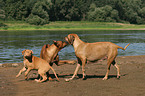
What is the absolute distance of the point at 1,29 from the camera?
80.4m

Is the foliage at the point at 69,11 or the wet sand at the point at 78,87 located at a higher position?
the wet sand at the point at 78,87

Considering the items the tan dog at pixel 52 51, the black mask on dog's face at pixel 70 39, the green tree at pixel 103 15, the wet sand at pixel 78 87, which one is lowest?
the green tree at pixel 103 15

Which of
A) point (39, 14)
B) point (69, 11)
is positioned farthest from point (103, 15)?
point (39, 14)

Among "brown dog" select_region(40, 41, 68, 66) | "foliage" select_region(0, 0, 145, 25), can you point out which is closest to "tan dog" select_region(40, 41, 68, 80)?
"brown dog" select_region(40, 41, 68, 66)

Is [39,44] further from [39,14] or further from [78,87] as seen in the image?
[39,14]

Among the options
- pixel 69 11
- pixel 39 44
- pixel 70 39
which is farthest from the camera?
pixel 69 11

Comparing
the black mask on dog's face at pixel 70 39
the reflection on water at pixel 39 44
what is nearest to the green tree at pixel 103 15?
the reflection on water at pixel 39 44

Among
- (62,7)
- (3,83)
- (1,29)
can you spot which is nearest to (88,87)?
(3,83)

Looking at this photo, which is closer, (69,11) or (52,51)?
(52,51)

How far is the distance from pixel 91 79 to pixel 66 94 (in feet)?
8.35

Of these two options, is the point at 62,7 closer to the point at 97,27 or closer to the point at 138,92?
the point at 97,27

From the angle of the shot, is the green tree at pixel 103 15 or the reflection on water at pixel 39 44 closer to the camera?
the reflection on water at pixel 39 44

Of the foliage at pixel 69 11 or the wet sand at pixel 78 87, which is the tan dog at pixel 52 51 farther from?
the foliage at pixel 69 11

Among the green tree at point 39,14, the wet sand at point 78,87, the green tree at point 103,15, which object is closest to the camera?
the wet sand at point 78,87
